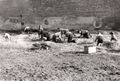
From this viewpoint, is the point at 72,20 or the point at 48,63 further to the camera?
the point at 72,20

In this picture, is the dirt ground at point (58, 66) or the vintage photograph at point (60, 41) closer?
the dirt ground at point (58, 66)

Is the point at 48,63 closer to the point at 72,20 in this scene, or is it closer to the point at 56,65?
the point at 56,65

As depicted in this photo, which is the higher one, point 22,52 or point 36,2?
point 36,2

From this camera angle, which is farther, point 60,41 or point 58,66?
point 60,41

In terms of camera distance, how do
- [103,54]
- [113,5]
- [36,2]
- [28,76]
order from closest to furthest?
[28,76]
[103,54]
[113,5]
[36,2]

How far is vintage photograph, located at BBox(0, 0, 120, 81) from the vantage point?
8875 millimetres

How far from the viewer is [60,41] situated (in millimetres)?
17156

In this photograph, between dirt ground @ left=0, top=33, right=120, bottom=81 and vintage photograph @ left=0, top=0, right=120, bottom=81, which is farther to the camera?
vintage photograph @ left=0, top=0, right=120, bottom=81

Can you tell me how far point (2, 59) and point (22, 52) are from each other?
80.1 inches

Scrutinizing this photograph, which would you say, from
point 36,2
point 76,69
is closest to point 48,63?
point 76,69

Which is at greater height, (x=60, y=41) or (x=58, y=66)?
(x=58, y=66)

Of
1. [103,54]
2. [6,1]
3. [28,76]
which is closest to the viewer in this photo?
[28,76]

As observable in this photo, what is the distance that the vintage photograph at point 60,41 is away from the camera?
8.88 meters

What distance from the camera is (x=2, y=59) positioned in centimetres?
1128
